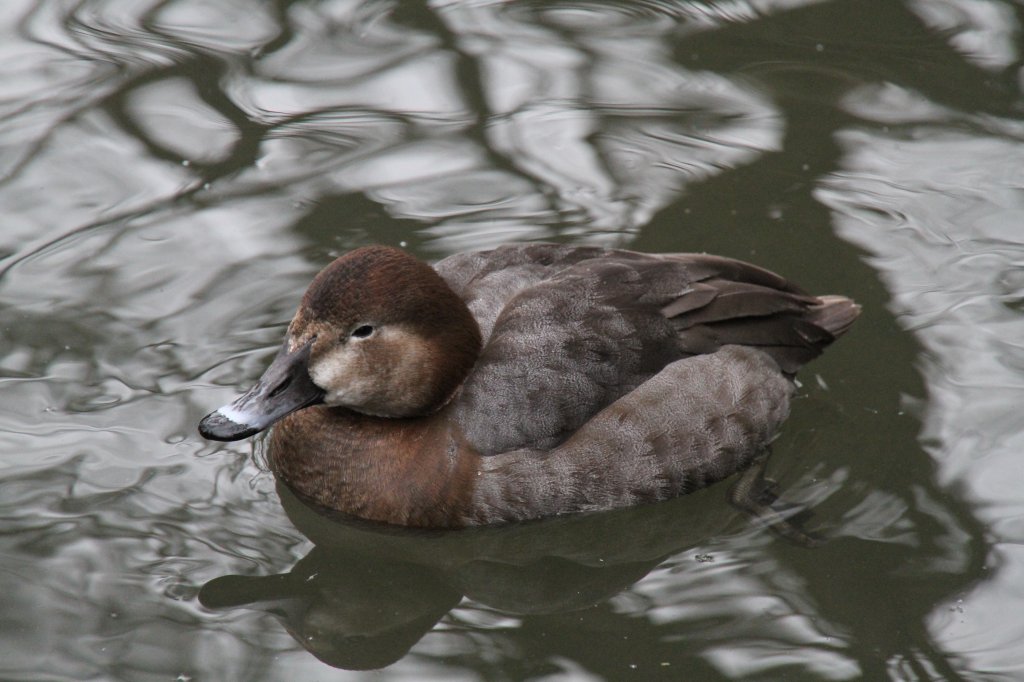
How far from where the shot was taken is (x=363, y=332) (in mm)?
5629

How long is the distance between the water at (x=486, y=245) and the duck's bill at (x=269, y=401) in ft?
1.49

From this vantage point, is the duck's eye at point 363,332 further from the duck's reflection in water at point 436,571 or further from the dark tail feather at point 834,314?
the dark tail feather at point 834,314

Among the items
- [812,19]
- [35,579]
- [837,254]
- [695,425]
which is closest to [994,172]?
[837,254]

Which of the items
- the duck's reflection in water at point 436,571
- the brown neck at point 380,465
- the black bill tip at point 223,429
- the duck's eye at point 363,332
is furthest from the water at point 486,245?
the duck's eye at point 363,332

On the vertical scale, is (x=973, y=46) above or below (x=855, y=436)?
above

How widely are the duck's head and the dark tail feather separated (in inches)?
61.9

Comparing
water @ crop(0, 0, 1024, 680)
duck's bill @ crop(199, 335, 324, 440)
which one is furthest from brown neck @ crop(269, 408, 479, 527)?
duck's bill @ crop(199, 335, 324, 440)

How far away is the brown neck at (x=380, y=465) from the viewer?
224 inches

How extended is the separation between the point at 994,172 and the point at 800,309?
204cm

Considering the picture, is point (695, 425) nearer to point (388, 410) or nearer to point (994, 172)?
point (388, 410)

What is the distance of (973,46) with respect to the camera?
8.63 m

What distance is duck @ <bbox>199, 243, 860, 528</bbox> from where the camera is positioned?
18.4 ft

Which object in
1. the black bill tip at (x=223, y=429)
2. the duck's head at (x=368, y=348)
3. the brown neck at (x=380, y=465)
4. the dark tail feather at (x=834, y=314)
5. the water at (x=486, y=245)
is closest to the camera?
the water at (x=486, y=245)

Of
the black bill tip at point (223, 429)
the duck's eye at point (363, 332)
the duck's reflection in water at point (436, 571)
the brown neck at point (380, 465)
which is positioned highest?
the duck's eye at point (363, 332)
